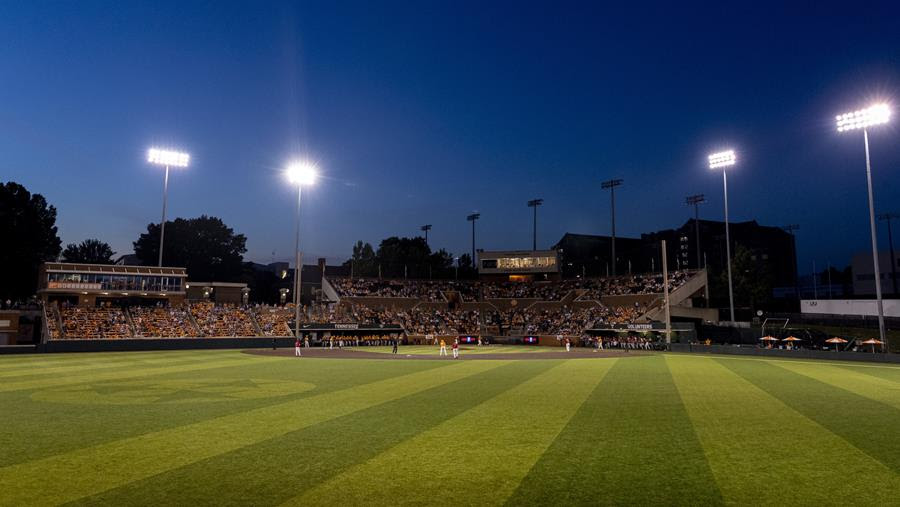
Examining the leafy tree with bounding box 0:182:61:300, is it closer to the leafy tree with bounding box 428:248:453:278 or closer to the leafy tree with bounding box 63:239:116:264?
the leafy tree with bounding box 63:239:116:264

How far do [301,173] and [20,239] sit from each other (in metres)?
36.3

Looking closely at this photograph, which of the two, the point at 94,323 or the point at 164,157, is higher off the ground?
the point at 164,157

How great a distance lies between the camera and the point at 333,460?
8328 millimetres

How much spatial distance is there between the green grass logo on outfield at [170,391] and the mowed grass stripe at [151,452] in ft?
8.95

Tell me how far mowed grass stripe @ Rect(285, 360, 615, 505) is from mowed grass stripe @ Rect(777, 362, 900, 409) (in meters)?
9.91

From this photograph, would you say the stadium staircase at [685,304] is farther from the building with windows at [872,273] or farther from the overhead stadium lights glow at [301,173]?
the overhead stadium lights glow at [301,173]

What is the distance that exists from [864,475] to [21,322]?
2344 inches

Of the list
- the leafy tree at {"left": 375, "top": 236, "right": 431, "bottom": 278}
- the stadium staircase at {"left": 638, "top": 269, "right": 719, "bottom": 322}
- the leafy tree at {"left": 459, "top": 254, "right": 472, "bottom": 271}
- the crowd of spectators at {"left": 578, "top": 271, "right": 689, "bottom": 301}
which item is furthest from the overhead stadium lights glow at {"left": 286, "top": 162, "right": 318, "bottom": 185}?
the leafy tree at {"left": 459, "top": 254, "right": 472, "bottom": 271}

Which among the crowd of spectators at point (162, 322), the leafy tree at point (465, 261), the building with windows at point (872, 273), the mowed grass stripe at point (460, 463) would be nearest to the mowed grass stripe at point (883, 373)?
the mowed grass stripe at point (460, 463)

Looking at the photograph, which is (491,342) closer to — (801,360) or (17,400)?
(801,360)

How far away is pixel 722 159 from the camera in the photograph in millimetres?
50500

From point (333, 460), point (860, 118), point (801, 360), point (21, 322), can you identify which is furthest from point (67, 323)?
point (860, 118)

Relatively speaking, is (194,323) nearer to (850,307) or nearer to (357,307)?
(357,307)

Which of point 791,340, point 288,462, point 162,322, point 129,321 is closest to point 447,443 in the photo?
point 288,462
